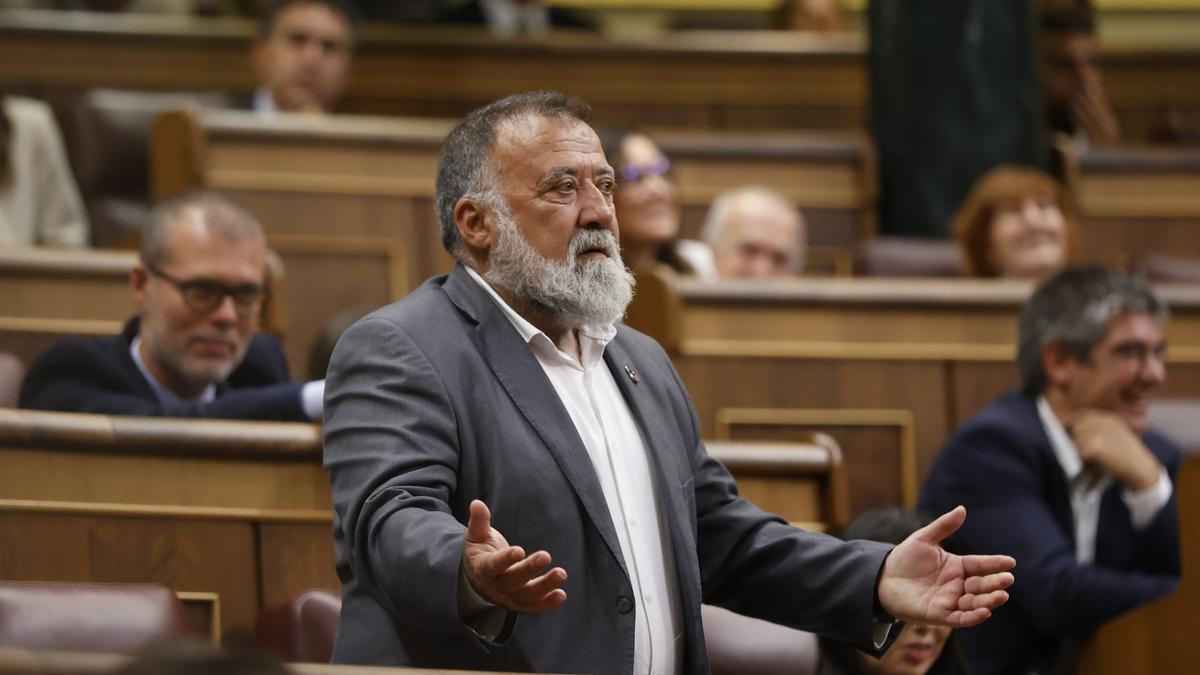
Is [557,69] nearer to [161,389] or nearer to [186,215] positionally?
[186,215]

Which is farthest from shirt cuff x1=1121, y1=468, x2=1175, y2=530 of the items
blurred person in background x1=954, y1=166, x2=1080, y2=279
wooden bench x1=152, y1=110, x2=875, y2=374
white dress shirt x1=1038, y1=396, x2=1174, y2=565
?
wooden bench x1=152, y1=110, x2=875, y2=374

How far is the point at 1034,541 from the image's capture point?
2.12m

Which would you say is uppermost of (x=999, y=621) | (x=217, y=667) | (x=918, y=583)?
(x=217, y=667)

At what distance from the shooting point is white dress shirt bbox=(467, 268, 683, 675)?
1.40m

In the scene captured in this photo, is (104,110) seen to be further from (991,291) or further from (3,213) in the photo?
(991,291)

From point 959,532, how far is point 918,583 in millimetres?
797

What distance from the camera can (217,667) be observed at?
0.75 m

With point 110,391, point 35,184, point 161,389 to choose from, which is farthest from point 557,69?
point 110,391

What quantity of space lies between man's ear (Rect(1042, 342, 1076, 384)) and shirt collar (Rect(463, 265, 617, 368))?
991 mm

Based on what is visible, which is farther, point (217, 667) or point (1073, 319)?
point (1073, 319)

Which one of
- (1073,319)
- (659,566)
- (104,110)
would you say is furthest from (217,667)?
(104,110)

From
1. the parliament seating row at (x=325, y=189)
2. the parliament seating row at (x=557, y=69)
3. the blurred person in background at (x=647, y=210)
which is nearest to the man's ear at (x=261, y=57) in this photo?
the parliament seating row at (x=325, y=189)

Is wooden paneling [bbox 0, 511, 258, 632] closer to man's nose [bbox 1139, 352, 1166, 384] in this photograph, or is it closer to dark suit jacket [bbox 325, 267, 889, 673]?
dark suit jacket [bbox 325, 267, 889, 673]

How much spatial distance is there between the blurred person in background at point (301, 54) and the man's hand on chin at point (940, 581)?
7.29 ft
